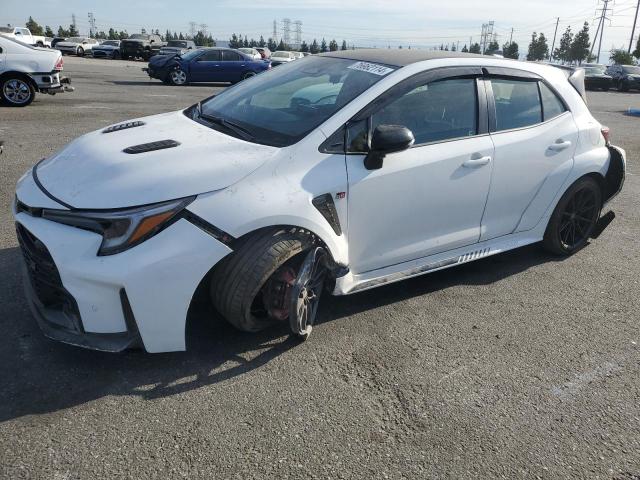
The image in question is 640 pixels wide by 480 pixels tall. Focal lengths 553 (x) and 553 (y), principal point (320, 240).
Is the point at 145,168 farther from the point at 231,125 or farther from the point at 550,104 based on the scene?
the point at 550,104

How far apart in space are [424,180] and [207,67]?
18817 mm

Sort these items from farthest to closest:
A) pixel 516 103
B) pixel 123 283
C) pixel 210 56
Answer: pixel 210 56 → pixel 516 103 → pixel 123 283

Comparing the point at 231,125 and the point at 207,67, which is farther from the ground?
the point at 231,125

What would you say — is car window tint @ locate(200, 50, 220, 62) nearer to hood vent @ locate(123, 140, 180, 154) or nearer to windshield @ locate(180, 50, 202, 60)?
windshield @ locate(180, 50, 202, 60)

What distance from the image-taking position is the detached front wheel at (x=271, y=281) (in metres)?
2.90

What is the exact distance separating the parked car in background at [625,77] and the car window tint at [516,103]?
33.0 metres

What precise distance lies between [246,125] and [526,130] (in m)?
2.08

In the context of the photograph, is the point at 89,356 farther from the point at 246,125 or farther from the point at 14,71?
the point at 14,71

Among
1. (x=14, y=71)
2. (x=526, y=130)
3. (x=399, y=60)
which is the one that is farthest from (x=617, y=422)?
(x=14, y=71)

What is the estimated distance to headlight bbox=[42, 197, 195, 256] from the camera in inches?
104

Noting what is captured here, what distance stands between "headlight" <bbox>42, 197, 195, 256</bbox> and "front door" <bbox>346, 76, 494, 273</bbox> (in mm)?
1065

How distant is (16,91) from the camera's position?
37.3 ft

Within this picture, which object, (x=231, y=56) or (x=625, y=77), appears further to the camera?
(x=625, y=77)

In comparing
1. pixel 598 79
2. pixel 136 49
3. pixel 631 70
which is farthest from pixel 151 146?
pixel 136 49
